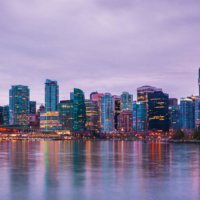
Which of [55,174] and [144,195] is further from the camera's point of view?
[55,174]

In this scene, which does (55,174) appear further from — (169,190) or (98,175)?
(169,190)

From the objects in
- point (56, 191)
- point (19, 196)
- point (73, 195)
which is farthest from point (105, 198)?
point (19, 196)

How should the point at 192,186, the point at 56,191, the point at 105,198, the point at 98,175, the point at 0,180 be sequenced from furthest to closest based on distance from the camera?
1. the point at 98,175
2. the point at 0,180
3. the point at 192,186
4. the point at 56,191
5. the point at 105,198

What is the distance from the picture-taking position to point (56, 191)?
32.9m

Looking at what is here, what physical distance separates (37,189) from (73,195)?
16.0ft

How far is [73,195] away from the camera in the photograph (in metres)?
31.1

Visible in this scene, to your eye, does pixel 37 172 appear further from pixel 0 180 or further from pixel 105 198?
pixel 105 198

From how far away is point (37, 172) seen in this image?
1860 inches

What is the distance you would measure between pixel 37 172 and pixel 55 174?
3.42 metres

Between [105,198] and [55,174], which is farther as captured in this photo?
[55,174]

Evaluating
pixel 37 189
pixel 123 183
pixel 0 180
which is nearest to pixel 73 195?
pixel 37 189

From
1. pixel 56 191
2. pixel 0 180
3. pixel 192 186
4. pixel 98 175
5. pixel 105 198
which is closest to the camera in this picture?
pixel 105 198

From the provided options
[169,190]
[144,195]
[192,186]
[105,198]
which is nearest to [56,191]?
[105,198]

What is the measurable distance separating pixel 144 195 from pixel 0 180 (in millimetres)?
18391
